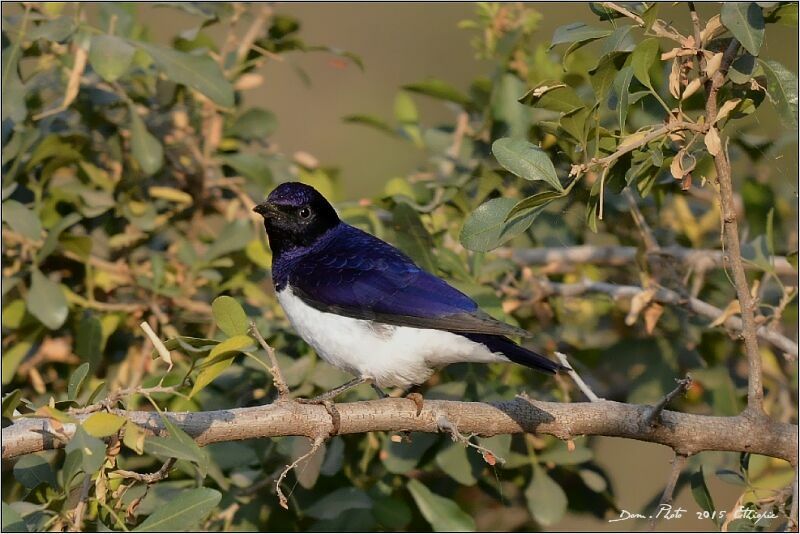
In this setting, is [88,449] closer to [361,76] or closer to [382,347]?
[382,347]

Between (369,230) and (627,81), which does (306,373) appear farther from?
(627,81)

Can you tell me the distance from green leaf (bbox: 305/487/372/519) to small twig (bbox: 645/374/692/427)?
1141 mm

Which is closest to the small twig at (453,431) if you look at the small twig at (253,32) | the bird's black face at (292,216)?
the bird's black face at (292,216)

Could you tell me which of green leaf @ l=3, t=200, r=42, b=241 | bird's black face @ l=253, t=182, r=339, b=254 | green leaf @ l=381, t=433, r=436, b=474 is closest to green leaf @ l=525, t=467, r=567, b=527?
green leaf @ l=381, t=433, r=436, b=474

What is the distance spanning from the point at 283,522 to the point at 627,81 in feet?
7.08

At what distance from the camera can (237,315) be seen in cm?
298

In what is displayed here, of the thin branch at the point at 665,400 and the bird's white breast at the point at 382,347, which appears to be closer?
the thin branch at the point at 665,400

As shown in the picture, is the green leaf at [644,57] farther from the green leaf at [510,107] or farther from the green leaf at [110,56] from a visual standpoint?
the green leaf at [110,56]

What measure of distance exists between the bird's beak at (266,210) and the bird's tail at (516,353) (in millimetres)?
1204

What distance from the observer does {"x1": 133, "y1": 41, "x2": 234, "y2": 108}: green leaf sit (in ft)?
13.7

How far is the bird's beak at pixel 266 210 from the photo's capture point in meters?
4.49

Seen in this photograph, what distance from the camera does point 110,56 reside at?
13.2 feet

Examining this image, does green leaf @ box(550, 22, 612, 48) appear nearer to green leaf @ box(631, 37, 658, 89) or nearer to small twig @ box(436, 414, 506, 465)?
green leaf @ box(631, 37, 658, 89)

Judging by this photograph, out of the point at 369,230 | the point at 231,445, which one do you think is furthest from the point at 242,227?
the point at 231,445
